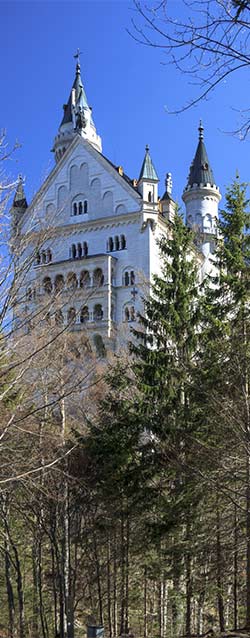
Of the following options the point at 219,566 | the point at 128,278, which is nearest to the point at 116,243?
the point at 128,278

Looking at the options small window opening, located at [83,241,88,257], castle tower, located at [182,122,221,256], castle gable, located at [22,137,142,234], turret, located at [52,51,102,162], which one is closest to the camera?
castle gable, located at [22,137,142,234]

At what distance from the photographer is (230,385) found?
1402cm

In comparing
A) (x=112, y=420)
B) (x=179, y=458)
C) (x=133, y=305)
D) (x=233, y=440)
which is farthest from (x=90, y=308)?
(x=233, y=440)

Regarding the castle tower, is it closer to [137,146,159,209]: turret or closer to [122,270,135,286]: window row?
[137,146,159,209]: turret

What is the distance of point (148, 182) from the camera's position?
1827 inches

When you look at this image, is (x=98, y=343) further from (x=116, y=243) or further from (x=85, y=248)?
(x=85, y=248)

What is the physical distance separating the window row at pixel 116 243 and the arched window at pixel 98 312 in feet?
13.8

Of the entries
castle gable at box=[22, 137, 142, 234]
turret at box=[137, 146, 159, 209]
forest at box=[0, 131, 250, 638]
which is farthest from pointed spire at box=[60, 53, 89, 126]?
forest at box=[0, 131, 250, 638]

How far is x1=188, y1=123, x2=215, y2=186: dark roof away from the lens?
5178cm

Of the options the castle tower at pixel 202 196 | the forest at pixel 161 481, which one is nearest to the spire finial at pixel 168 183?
the castle tower at pixel 202 196

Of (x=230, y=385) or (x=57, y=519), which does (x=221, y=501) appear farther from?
(x=57, y=519)

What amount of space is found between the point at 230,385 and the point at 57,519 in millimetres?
6715

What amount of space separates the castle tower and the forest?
30.0m

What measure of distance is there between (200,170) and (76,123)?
12548mm
